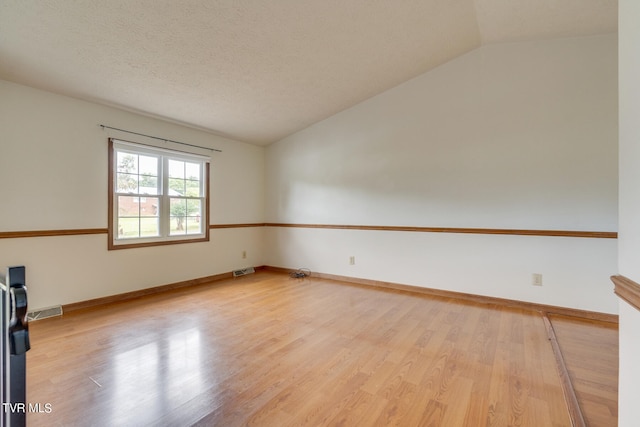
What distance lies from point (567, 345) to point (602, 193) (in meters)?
1.58

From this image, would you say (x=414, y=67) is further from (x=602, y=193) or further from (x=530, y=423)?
(x=530, y=423)

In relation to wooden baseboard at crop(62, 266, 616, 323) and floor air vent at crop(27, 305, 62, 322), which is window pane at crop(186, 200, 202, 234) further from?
floor air vent at crop(27, 305, 62, 322)

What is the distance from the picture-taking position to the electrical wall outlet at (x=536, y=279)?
3.14 metres

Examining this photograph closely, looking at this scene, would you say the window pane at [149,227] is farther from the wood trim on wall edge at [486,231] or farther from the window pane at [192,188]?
the wood trim on wall edge at [486,231]

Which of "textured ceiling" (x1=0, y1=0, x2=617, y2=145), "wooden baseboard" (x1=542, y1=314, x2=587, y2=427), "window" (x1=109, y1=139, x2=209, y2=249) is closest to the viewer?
"wooden baseboard" (x1=542, y1=314, x2=587, y2=427)

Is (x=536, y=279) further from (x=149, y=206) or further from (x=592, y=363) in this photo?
(x=149, y=206)

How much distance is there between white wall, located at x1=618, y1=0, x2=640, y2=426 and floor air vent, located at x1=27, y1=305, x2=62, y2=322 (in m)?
4.23

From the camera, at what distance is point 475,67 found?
11.4ft

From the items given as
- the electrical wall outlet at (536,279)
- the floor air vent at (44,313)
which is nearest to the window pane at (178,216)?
the floor air vent at (44,313)

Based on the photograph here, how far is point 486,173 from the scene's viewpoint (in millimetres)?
3414

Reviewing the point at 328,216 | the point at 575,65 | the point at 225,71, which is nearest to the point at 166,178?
the point at 225,71

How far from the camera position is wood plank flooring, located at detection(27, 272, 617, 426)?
5.05 feet

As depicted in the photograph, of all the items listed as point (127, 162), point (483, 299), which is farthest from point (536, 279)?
point (127, 162)

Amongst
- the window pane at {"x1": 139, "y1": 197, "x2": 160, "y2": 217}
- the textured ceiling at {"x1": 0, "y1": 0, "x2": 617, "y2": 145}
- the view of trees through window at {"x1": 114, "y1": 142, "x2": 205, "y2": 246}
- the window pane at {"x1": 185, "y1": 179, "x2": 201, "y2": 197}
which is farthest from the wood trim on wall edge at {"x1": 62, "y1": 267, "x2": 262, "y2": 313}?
the textured ceiling at {"x1": 0, "y1": 0, "x2": 617, "y2": 145}
